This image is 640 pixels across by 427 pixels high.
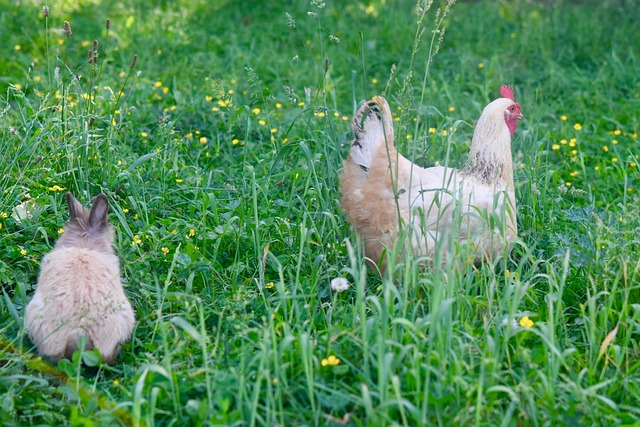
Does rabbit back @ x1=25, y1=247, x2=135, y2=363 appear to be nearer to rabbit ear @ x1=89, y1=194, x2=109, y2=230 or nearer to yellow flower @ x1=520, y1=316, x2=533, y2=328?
rabbit ear @ x1=89, y1=194, x2=109, y2=230

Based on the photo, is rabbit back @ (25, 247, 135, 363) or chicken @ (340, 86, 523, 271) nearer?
rabbit back @ (25, 247, 135, 363)

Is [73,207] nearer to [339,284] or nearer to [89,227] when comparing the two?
[89,227]

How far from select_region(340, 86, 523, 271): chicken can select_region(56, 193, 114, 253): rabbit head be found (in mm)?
1137

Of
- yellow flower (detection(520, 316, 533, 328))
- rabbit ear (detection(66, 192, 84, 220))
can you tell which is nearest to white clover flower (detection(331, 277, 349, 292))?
yellow flower (detection(520, 316, 533, 328))

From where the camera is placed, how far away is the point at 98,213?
3527mm

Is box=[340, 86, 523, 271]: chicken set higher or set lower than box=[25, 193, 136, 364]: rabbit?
higher

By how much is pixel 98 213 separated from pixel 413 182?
4.62 feet

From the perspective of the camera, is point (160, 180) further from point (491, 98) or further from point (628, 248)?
point (491, 98)

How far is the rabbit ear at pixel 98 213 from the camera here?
11.5ft

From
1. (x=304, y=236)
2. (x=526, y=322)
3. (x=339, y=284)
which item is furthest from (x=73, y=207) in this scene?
(x=526, y=322)

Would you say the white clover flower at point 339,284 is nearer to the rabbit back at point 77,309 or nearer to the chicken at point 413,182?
the chicken at point 413,182

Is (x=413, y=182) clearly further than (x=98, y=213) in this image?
Yes

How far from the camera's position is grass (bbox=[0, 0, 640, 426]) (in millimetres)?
2783

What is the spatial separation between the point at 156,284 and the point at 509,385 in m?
1.48
